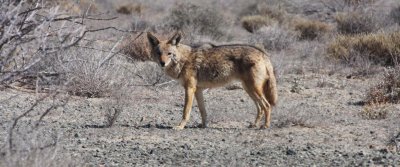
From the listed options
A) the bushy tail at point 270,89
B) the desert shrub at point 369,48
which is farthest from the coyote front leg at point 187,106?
the desert shrub at point 369,48

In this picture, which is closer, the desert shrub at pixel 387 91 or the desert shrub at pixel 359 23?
the desert shrub at pixel 387 91

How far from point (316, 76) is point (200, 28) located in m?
8.07

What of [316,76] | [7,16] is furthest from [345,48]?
[7,16]

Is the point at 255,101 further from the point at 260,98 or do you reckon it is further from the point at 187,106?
the point at 187,106

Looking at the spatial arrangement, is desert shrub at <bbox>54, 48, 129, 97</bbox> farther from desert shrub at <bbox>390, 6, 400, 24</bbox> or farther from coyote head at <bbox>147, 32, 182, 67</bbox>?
desert shrub at <bbox>390, 6, 400, 24</bbox>

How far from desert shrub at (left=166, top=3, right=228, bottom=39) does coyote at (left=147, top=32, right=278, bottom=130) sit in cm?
1299

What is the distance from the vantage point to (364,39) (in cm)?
1842

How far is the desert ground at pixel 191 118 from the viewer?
25.8ft

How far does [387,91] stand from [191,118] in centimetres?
333

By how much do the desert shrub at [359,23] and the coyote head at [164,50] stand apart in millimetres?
13042

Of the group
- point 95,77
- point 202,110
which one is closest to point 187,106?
point 202,110

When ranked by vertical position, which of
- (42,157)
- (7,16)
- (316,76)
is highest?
(7,16)

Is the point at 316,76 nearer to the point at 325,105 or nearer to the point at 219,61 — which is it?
the point at 325,105

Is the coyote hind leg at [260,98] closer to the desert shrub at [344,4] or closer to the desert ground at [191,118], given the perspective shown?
the desert ground at [191,118]
